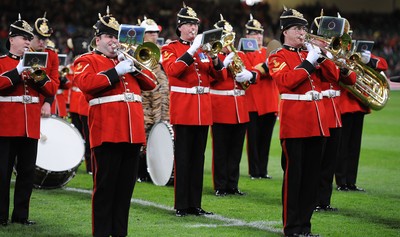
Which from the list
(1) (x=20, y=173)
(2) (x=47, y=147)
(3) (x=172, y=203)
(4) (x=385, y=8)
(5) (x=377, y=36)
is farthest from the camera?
(4) (x=385, y=8)

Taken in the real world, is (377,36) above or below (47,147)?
above

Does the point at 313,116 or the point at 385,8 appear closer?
the point at 313,116

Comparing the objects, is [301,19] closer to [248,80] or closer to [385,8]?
[248,80]

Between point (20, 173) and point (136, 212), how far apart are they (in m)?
1.33

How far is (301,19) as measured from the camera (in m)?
7.92

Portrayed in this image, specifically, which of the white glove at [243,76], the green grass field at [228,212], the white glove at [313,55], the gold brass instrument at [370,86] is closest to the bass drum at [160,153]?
the green grass field at [228,212]

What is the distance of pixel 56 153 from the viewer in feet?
35.6

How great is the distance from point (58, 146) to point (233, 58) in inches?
95.1

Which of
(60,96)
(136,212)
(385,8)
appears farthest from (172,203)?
(385,8)

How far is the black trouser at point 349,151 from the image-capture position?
1115 cm

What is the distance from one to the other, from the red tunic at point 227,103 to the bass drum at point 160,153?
68 centimetres

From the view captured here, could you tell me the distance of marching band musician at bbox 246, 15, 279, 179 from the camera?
1207 cm

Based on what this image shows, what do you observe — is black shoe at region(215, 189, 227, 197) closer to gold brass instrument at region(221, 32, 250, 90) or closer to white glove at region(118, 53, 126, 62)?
gold brass instrument at region(221, 32, 250, 90)

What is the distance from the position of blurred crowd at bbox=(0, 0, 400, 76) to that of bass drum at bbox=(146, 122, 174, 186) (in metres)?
15.8
